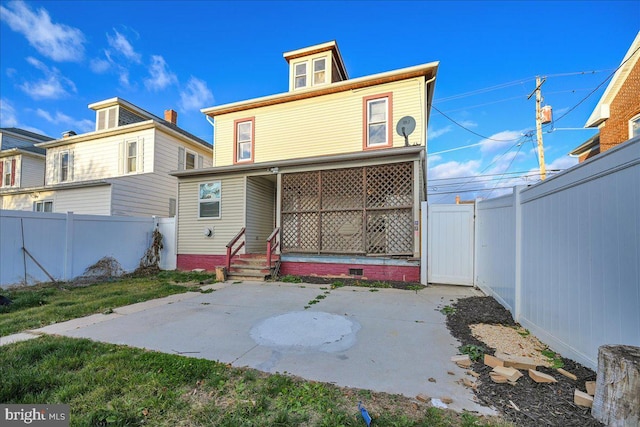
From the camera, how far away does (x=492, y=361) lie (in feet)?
9.02

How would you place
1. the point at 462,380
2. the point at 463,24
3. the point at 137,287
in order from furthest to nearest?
the point at 463,24 < the point at 137,287 < the point at 462,380

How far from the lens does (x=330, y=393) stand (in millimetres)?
2279

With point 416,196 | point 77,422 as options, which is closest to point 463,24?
point 416,196

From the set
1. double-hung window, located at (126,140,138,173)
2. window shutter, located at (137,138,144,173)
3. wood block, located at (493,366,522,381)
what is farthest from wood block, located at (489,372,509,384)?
double-hung window, located at (126,140,138,173)

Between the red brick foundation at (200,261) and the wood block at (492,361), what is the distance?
8541 mm

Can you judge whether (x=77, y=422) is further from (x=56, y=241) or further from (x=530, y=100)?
(x=530, y=100)

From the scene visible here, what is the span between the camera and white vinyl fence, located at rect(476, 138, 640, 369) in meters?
2.13

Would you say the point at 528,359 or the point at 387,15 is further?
the point at 387,15

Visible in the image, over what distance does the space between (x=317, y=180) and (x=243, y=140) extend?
4.77 meters

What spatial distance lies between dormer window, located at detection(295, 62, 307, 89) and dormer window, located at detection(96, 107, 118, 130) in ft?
32.0

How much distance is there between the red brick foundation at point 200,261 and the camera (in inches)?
389

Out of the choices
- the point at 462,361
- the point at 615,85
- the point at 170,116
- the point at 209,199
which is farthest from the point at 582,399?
the point at 170,116

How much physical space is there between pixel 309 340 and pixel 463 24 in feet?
36.7

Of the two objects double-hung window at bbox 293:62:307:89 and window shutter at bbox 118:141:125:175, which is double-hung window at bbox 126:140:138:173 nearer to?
window shutter at bbox 118:141:125:175
